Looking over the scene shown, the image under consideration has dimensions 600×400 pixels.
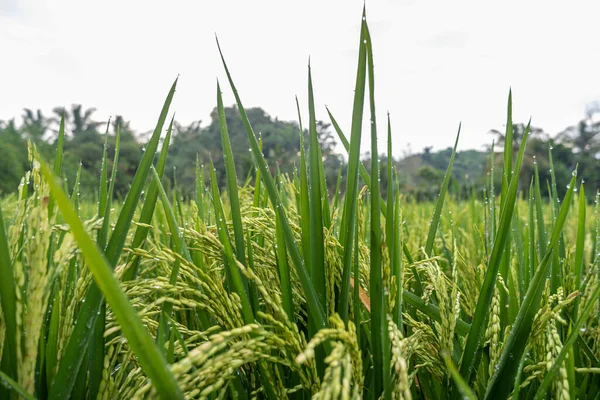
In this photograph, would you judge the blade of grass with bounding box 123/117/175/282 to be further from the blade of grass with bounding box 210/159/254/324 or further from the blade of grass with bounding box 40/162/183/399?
the blade of grass with bounding box 40/162/183/399

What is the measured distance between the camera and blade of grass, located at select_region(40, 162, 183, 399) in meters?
0.36

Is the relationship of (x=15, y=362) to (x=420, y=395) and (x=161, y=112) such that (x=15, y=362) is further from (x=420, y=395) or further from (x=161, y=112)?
(x=420, y=395)

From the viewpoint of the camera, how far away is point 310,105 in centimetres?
74

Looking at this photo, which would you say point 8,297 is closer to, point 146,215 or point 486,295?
point 146,215

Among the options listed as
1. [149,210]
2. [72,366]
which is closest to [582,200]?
[149,210]

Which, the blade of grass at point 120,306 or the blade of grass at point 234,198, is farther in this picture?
the blade of grass at point 234,198

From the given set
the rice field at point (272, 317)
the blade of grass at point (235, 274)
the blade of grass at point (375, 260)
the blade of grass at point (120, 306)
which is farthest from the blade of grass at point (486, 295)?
the blade of grass at point (120, 306)

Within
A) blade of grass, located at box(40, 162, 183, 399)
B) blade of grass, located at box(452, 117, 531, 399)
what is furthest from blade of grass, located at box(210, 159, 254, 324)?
blade of grass, located at box(452, 117, 531, 399)

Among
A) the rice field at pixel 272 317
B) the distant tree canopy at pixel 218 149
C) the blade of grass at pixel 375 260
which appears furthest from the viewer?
the distant tree canopy at pixel 218 149

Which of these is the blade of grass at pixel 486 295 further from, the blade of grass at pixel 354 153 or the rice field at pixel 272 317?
the blade of grass at pixel 354 153

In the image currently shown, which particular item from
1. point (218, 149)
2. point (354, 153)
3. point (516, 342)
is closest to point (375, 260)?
point (354, 153)

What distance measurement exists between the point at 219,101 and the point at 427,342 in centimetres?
64

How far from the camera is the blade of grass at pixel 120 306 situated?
1.19 feet

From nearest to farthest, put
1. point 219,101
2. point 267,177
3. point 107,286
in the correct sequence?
point 107,286 → point 267,177 → point 219,101
